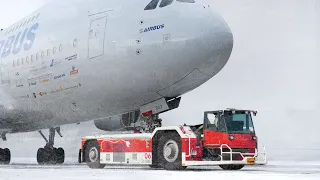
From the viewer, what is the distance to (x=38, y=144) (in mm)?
33906

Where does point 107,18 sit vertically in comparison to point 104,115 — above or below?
above

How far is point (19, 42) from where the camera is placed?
2011 centimetres

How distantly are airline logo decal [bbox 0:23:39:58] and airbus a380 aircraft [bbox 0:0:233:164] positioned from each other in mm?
51

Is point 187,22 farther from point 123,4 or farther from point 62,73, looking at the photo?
point 62,73

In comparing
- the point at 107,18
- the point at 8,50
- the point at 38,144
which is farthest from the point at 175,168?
the point at 38,144

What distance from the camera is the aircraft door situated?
52.1ft

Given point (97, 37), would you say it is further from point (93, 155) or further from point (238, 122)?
point (238, 122)

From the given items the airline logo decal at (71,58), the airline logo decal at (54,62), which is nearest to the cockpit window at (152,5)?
the airline logo decal at (71,58)

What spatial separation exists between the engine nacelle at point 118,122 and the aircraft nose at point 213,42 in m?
3.66

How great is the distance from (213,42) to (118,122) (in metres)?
6.86

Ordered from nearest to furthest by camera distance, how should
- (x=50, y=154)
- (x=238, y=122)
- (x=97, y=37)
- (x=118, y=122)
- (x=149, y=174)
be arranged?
(x=149, y=174)
(x=238, y=122)
(x=97, y=37)
(x=118, y=122)
(x=50, y=154)

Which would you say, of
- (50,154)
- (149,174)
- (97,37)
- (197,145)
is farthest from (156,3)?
(50,154)

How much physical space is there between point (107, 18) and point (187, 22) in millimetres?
2810

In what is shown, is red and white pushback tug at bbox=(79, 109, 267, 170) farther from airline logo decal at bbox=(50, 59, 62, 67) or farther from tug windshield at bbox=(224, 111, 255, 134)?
airline logo decal at bbox=(50, 59, 62, 67)
